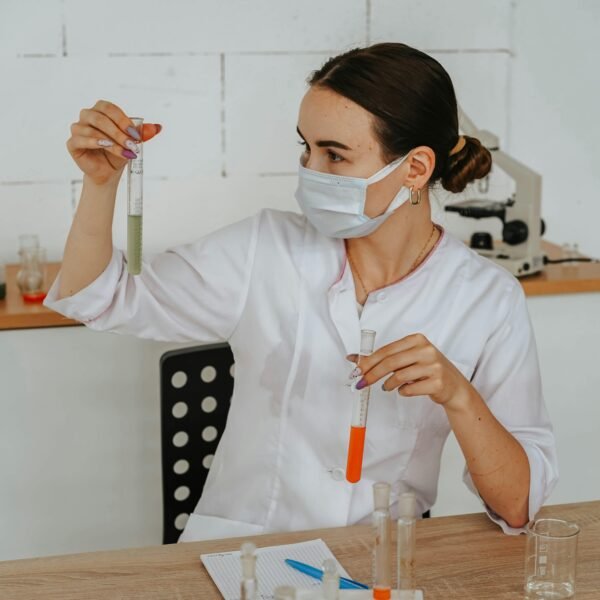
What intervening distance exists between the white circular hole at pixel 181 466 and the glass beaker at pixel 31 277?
67 centimetres

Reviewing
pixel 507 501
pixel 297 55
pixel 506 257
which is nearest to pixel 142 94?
pixel 297 55

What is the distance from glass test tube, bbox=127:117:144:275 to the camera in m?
1.61

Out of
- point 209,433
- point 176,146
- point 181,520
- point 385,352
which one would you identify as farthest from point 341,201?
point 176,146

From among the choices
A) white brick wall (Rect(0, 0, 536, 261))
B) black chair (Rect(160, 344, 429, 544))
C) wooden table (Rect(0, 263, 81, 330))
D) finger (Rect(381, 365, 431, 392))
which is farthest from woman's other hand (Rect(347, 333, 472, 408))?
white brick wall (Rect(0, 0, 536, 261))

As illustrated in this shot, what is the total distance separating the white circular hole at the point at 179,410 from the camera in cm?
200

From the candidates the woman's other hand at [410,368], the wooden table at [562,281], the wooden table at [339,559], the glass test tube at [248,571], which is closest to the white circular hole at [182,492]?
the wooden table at [339,559]

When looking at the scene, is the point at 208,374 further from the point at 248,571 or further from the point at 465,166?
the point at 248,571

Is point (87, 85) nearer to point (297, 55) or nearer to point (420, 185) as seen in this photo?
point (297, 55)

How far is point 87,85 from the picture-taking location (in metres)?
2.81

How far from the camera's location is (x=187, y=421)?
202cm

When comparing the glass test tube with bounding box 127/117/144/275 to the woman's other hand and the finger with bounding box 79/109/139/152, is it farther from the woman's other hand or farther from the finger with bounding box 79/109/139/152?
the woman's other hand

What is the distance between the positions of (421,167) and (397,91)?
14 centimetres

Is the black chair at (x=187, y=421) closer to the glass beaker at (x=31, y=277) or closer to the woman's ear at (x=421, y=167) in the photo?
the woman's ear at (x=421, y=167)

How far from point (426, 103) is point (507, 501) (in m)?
0.64
